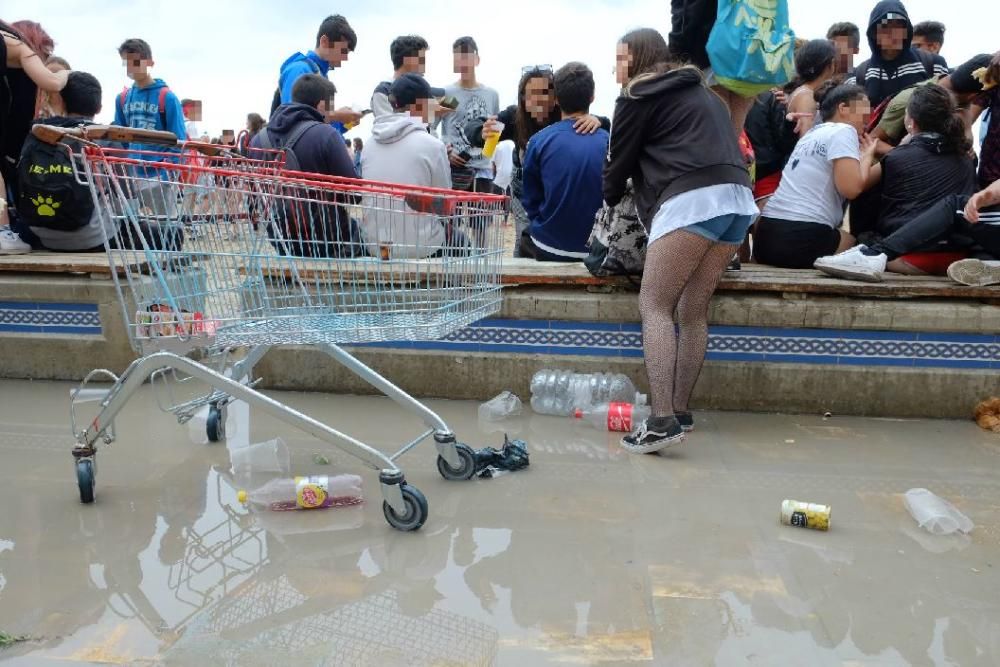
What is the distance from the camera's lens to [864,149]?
5016mm

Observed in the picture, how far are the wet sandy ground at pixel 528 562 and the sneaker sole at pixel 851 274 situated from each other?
0.85m

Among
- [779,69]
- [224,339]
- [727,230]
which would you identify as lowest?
[224,339]

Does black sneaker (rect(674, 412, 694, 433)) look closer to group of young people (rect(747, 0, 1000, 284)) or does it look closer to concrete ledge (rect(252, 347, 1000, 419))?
concrete ledge (rect(252, 347, 1000, 419))

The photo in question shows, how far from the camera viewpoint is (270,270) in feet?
9.89

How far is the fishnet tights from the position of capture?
3.66 meters

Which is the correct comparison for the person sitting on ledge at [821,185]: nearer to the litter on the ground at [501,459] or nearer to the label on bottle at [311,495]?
the litter on the ground at [501,459]

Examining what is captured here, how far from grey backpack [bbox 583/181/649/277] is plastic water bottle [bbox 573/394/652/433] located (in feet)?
2.33

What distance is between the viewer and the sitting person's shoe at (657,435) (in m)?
3.71

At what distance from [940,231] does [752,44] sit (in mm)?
1542

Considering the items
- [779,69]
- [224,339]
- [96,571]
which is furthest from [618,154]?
[96,571]

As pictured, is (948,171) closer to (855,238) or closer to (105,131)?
(855,238)

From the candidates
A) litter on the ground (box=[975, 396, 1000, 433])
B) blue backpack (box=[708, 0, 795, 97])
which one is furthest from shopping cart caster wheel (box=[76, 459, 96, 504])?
litter on the ground (box=[975, 396, 1000, 433])

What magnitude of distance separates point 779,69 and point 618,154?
976 mm

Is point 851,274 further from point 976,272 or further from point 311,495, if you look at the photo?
point 311,495
